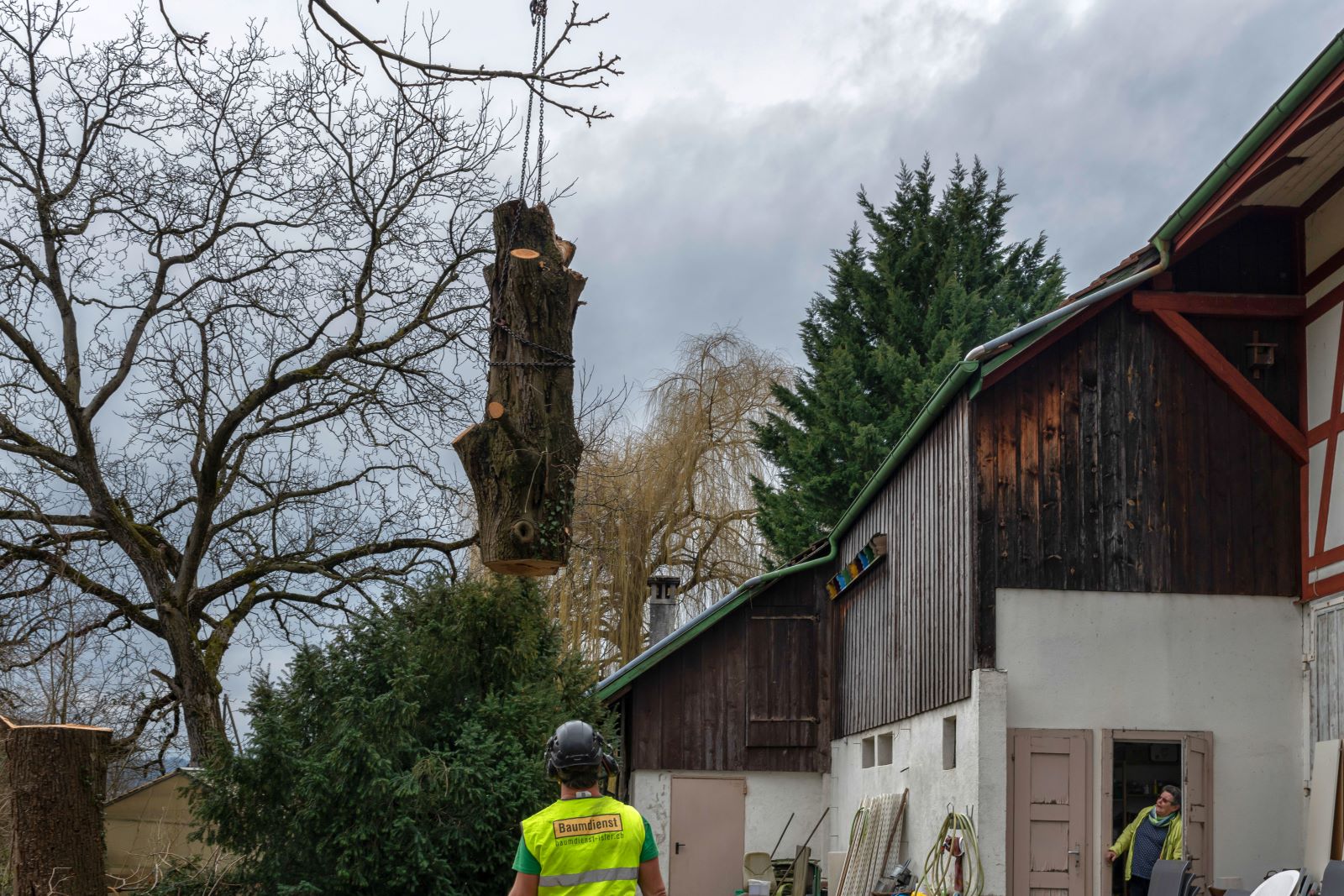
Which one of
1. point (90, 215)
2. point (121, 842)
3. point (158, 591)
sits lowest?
point (121, 842)

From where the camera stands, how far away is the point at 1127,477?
13234 millimetres

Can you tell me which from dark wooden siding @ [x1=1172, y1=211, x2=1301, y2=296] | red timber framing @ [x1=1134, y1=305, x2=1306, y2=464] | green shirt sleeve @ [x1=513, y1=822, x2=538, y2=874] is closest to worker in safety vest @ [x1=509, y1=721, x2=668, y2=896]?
green shirt sleeve @ [x1=513, y1=822, x2=538, y2=874]

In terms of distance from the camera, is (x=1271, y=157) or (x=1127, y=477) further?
(x=1127, y=477)

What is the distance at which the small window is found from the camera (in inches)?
551

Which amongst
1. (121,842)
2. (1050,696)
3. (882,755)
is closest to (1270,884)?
(1050,696)

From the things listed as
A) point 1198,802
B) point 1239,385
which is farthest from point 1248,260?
point 1198,802

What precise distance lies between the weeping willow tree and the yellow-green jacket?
12094 mm

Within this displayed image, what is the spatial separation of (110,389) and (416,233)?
12.8 ft

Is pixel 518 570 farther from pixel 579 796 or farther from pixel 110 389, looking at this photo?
pixel 110 389

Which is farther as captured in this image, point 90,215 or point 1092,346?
point 90,215

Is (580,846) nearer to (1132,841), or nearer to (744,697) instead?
(1132,841)

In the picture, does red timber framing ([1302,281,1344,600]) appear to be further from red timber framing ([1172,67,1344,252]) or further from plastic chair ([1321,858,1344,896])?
plastic chair ([1321,858,1344,896])

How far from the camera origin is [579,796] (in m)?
4.84

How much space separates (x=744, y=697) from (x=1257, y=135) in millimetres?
12261
